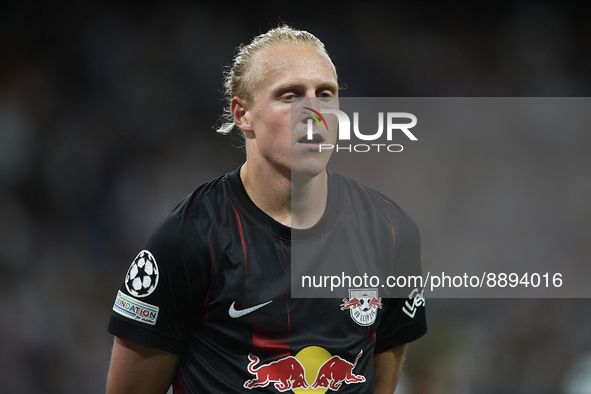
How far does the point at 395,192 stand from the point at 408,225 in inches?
43.5

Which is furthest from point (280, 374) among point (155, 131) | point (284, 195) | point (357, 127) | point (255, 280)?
point (155, 131)

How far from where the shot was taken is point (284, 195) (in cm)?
163

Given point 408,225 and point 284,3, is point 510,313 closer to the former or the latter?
point 408,225

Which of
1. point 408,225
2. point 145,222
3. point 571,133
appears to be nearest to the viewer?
point 408,225

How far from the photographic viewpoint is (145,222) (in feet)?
11.1

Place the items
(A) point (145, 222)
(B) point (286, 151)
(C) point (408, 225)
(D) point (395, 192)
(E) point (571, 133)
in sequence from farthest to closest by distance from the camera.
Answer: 1. (A) point (145, 222)
2. (E) point (571, 133)
3. (D) point (395, 192)
4. (C) point (408, 225)
5. (B) point (286, 151)

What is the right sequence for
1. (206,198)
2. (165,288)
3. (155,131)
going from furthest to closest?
(155,131) → (206,198) → (165,288)

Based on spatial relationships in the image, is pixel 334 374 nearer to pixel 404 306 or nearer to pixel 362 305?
pixel 362 305

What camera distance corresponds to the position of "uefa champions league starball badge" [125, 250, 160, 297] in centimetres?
150

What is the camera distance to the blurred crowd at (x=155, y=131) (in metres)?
3.18

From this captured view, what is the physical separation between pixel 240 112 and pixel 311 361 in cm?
82

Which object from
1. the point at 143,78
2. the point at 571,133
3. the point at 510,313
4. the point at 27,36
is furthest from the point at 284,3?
the point at 510,313

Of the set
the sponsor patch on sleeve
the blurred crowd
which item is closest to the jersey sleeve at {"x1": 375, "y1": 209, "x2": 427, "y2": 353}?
the sponsor patch on sleeve

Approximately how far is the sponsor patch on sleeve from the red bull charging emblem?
0.31 m
